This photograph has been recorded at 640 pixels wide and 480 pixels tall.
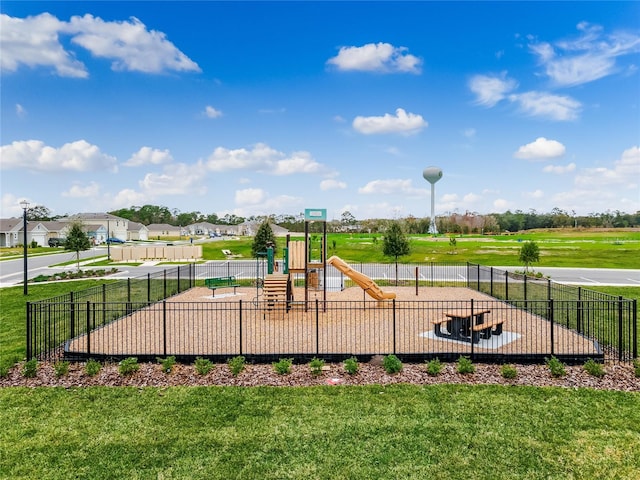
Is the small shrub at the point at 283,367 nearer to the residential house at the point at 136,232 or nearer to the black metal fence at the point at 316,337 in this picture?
the black metal fence at the point at 316,337

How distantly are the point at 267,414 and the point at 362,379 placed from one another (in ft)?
7.56

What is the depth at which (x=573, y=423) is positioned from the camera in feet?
21.2

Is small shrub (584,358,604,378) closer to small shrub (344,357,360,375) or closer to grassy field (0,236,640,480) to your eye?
grassy field (0,236,640,480)

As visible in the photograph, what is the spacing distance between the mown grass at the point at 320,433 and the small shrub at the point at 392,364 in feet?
2.11

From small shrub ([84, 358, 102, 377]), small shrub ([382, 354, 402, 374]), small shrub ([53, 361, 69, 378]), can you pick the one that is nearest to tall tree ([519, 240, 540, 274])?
small shrub ([382, 354, 402, 374])

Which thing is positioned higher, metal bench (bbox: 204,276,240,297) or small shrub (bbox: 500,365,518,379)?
metal bench (bbox: 204,276,240,297)

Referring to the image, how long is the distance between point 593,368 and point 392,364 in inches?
160

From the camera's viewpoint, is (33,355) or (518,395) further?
(33,355)

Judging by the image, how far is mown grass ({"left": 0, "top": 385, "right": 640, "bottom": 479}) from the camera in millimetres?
5320

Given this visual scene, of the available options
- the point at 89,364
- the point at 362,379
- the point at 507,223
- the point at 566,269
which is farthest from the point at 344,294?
the point at 507,223

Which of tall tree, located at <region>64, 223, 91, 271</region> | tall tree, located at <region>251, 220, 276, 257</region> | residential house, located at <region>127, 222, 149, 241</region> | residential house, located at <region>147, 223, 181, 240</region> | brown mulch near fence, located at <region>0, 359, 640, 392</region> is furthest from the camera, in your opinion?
residential house, located at <region>147, 223, 181, 240</region>

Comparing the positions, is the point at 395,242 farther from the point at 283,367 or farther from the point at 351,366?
the point at 283,367

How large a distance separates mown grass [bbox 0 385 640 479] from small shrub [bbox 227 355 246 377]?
0.69 m

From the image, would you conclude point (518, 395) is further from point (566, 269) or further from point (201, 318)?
point (566, 269)
